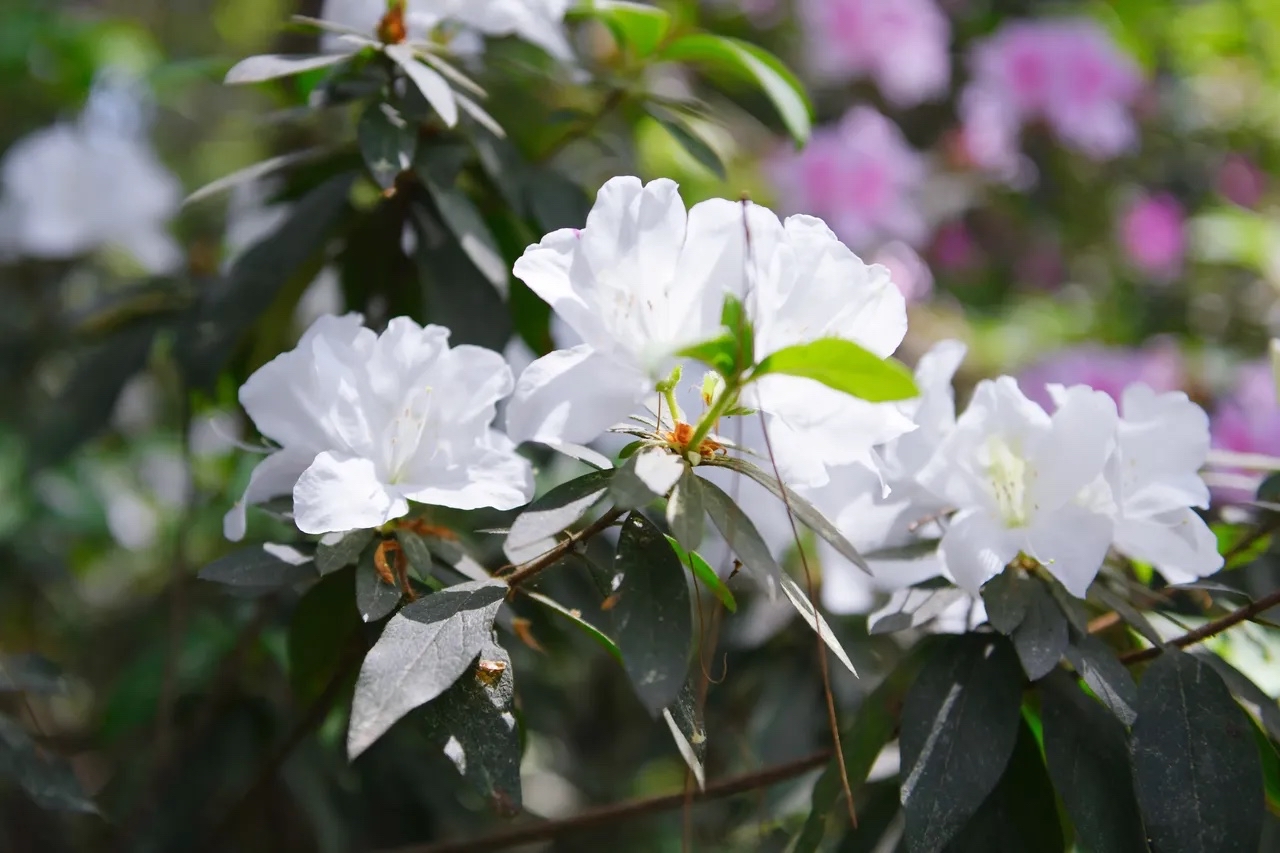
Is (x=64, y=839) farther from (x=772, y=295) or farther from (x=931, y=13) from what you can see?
(x=931, y=13)

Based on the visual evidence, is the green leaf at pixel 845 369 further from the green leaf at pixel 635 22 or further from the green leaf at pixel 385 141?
the green leaf at pixel 635 22

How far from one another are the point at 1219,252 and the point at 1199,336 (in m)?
0.21

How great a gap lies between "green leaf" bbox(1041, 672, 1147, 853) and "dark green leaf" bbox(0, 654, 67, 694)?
2.42 ft

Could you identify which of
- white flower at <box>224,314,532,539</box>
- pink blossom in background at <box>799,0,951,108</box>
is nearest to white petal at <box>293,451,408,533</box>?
white flower at <box>224,314,532,539</box>

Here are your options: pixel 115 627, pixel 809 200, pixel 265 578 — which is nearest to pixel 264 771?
pixel 265 578

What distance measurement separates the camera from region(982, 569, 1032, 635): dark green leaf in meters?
0.68

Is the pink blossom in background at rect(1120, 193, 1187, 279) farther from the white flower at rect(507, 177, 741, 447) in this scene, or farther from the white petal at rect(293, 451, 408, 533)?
the white petal at rect(293, 451, 408, 533)

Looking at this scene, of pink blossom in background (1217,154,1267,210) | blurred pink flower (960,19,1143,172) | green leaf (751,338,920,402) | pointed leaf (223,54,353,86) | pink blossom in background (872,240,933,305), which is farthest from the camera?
pink blossom in background (1217,154,1267,210)

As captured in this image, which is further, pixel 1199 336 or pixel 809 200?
pixel 1199 336

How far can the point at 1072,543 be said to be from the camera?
69 centimetres

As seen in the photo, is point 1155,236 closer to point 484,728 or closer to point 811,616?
point 811,616

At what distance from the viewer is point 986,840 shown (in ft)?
2.35

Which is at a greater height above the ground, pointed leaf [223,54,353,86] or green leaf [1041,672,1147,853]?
pointed leaf [223,54,353,86]

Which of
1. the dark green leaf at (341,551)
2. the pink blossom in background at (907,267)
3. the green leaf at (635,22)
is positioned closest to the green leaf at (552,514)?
the dark green leaf at (341,551)
